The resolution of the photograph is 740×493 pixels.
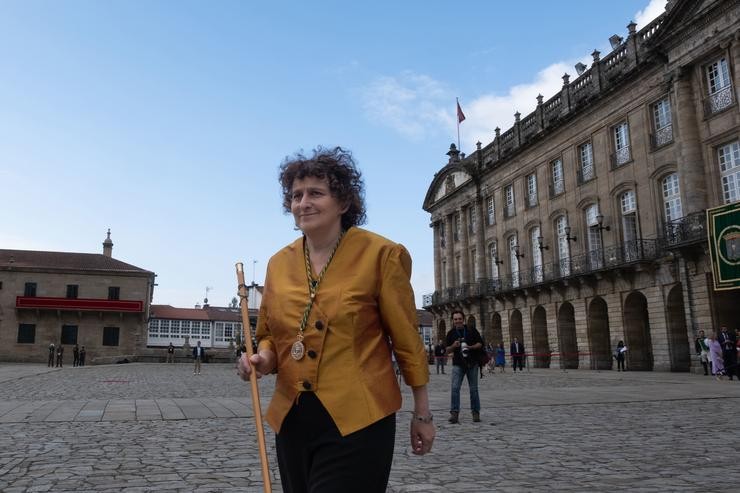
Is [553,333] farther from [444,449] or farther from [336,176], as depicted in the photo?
[336,176]

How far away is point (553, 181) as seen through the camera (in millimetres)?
36031

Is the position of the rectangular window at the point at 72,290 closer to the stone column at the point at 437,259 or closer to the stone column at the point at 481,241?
the stone column at the point at 437,259

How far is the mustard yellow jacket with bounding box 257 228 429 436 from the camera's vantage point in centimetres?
214

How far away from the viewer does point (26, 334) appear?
5312 cm

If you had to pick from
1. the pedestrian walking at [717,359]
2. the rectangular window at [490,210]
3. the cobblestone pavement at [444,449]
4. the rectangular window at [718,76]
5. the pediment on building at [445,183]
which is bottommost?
the cobblestone pavement at [444,449]

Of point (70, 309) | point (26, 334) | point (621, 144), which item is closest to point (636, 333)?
point (621, 144)

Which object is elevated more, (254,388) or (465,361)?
(254,388)

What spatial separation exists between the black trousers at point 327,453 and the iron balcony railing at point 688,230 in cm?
2512

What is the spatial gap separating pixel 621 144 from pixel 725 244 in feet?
32.5

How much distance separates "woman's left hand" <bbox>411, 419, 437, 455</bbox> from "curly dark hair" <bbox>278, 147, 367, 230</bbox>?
88 cm

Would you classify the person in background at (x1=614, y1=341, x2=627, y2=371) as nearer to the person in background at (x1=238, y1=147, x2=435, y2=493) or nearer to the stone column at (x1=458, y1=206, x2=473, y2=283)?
the stone column at (x1=458, y1=206, x2=473, y2=283)

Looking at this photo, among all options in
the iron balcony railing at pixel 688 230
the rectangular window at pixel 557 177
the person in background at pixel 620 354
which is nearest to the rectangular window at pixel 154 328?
the rectangular window at pixel 557 177

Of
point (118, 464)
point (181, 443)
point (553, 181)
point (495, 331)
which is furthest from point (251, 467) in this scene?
point (495, 331)

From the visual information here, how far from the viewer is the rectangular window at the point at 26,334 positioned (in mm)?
53031
